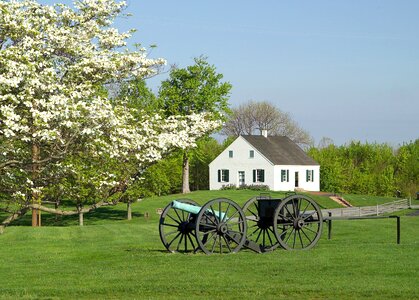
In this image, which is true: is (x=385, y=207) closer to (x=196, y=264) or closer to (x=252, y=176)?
(x=252, y=176)

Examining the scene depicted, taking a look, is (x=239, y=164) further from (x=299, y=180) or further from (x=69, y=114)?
(x=69, y=114)

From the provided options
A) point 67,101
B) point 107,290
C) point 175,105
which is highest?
point 175,105

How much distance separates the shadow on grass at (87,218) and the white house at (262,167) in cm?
2349

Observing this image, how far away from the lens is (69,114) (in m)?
21.1

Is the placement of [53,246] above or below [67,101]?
below

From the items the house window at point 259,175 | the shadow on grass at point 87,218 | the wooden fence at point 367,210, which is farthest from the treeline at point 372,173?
the shadow on grass at point 87,218

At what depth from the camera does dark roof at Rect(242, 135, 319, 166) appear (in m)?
85.5

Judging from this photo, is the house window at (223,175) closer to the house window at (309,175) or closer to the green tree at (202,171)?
the green tree at (202,171)

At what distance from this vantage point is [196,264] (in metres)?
17.1

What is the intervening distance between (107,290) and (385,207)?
57.1 meters

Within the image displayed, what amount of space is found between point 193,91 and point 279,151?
49.1 ft

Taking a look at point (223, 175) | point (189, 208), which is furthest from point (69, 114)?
point (223, 175)

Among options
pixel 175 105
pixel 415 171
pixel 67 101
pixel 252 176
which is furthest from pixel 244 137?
pixel 67 101

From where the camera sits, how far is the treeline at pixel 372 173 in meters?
91.8
